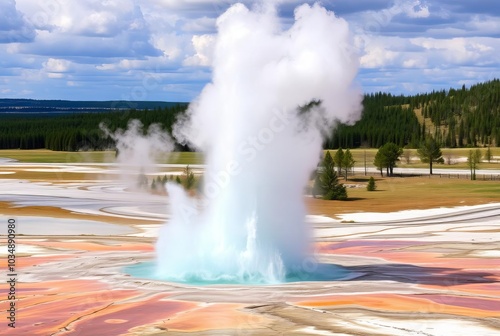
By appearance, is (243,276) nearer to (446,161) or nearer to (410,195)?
(410,195)

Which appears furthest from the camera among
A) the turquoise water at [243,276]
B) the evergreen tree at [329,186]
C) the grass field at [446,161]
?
the grass field at [446,161]

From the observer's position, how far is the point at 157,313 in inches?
1041

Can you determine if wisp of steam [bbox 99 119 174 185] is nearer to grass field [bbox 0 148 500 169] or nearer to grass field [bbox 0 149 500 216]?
grass field [bbox 0 148 500 169]

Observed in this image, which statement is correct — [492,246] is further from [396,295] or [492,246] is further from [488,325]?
[488,325]

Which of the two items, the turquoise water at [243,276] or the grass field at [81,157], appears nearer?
the turquoise water at [243,276]

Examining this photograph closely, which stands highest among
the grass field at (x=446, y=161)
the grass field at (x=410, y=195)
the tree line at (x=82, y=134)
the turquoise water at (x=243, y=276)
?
the tree line at (x=82, y=134)

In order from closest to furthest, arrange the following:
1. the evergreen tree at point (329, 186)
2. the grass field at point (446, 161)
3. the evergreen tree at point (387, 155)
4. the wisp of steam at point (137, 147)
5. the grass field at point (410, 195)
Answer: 1. the grass field at point (410, 195)
2. the evergreen tree at point (329, 186)
3. the evergreen tree at point (387, 155)
4. the wisp of steam at point (137, 147)
5. the grass field at point (446, 161)

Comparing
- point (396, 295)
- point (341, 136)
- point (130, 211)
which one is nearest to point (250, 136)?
point (396, 295)

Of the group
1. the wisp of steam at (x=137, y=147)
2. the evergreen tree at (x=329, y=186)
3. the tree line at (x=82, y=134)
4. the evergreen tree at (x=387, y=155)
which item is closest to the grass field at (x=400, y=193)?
the evergreen tree at (x=329, y=186)

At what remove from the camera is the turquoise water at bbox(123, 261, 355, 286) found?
31547 mm

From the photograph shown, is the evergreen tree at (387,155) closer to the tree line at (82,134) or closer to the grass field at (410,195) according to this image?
the grass field at (410,195)

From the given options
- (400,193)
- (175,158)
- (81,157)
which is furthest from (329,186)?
(81,157)

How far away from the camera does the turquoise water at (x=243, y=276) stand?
104ft

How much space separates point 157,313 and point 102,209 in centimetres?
4059
